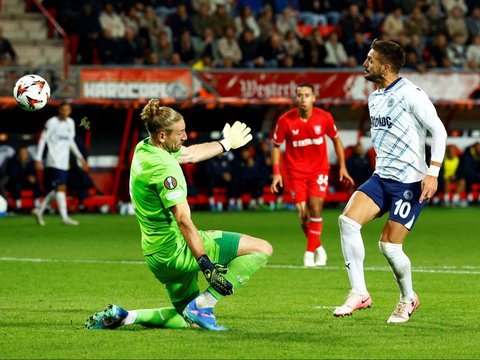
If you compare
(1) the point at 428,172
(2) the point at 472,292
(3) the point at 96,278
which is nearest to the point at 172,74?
(3) the point at 96,278

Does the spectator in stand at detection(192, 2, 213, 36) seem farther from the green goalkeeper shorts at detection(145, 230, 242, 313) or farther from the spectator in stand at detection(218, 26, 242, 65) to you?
the green goalkeeper shorts at detection(145, 230, 242, 313)

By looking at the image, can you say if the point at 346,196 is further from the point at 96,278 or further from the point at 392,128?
the point at 392,128

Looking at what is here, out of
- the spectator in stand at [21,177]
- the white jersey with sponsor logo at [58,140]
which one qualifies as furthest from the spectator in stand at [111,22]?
the white jersey with sponsor logo at [58,140]

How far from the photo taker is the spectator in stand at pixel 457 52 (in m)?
31.2

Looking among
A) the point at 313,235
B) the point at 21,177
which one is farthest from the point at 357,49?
the point at 313,235

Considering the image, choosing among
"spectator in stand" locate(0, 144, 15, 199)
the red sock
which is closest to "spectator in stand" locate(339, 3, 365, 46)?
"spectator in stand" locate(0, 144, 15, 199)

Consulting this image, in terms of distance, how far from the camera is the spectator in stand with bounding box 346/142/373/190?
26734 millimetres

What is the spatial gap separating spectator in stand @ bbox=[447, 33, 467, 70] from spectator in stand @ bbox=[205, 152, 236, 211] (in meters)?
7.95

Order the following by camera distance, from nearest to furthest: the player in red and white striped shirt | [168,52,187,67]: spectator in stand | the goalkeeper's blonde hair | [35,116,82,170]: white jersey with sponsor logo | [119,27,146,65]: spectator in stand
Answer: the goalkeeper's blonde hair < the player in red and white striped shirt < [35,116,82,170]: white jersey with sponsor logo < [119,27,146,65]: spectator in stand < [168,52,187,67]: spectator in stand

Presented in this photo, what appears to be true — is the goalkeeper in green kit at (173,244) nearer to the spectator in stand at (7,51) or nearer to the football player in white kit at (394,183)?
the football player in white kit at (394,183)

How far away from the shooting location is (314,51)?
1153 inches

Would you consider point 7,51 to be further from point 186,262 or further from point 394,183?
point 186,262

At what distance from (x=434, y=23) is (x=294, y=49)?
514cm

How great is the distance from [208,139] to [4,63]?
5049mm
